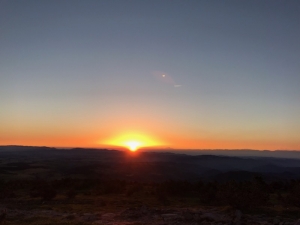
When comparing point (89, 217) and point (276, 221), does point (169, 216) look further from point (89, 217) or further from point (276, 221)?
point (276, 221)

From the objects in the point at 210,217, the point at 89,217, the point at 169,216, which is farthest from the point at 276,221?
the point at 89,217

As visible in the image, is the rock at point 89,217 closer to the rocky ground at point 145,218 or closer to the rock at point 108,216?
the rocky ground at point 145,218

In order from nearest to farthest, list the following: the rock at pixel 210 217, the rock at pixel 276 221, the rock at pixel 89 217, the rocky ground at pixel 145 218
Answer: the rock at pixel 276 221, the rocky ground at pixel 145 218, the rock at pixel 210 217, the rock at pixel 89 217

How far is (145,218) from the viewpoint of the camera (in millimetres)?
26297

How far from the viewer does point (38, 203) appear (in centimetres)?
3556

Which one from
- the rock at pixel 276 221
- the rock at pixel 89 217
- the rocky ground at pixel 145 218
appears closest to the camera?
the rock at pixel 276 221

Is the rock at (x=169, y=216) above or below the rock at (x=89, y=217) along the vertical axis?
above

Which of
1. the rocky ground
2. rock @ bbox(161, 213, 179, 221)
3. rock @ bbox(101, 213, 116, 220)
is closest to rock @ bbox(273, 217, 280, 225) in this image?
the rocky ground

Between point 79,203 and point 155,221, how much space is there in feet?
41.4

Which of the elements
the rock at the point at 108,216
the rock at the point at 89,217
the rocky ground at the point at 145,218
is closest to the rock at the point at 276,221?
the rocky ground at the point at 145,218

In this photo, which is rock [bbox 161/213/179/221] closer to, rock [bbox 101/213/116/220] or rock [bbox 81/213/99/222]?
rock [bbox 101/213/116/220]

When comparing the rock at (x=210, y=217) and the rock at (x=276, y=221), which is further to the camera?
the rock at (x=210, y=217)

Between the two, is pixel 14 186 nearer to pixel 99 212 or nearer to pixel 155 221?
pixel 99 212

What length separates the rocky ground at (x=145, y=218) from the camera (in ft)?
79.9
